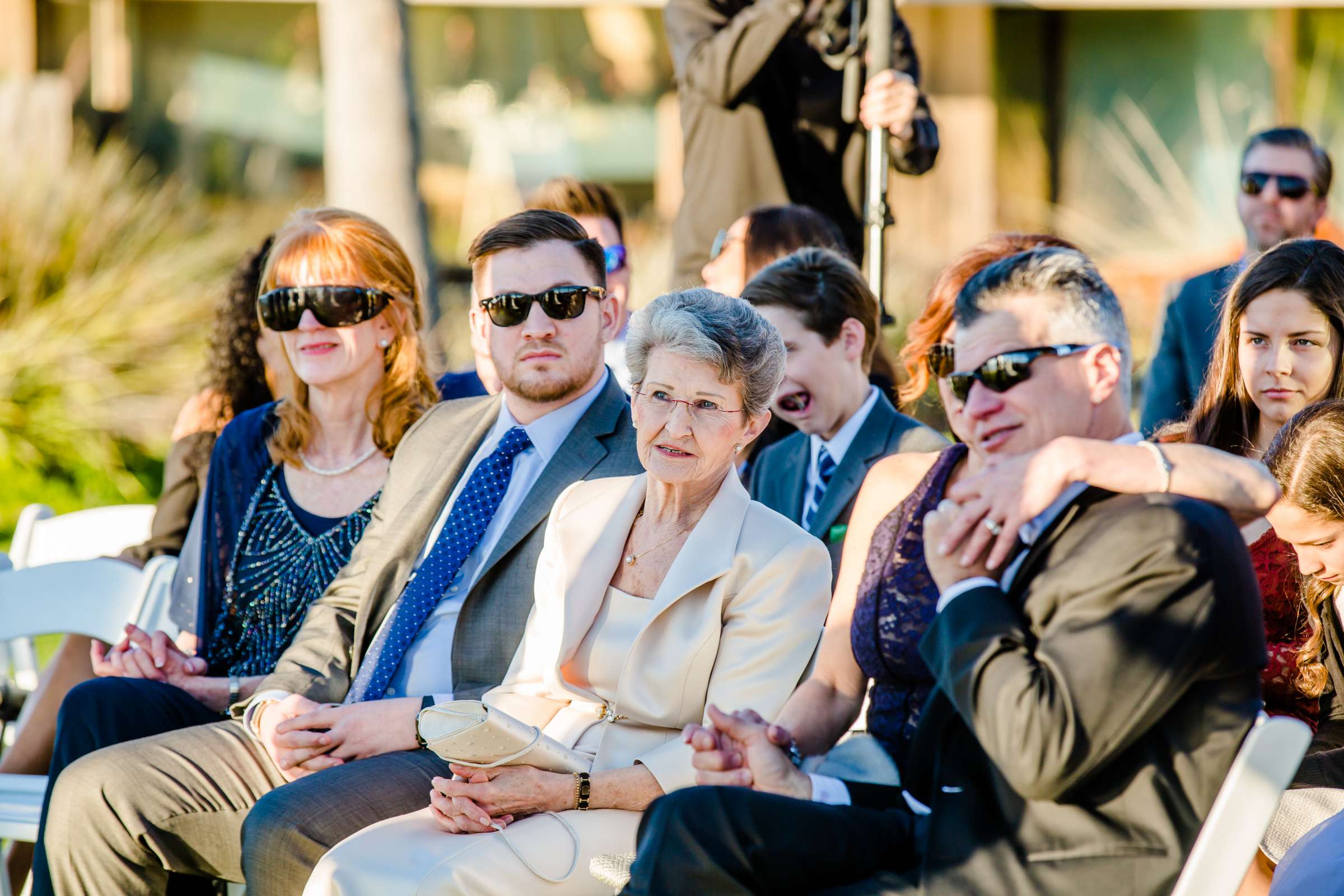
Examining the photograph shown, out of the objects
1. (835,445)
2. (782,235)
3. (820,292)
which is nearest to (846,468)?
(835,445)

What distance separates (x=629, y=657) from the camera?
9.53 feet

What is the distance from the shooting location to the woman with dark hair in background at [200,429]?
4.33m

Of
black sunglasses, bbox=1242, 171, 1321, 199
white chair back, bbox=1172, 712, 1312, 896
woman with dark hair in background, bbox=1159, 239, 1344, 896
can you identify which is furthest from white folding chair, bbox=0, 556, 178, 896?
black sunglasses, bbox=1242, 171, 1321, 199

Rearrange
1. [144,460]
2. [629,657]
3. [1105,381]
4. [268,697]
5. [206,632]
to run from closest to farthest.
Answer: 1. [1105,381]
2. [629,657]
3. [268,697]
4. [206,632]
5. [144,460]

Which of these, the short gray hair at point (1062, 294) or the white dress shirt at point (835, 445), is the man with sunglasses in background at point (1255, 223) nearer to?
the white dress shirt at point (835, 445)

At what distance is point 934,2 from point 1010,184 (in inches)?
62.0

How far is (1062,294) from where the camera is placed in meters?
2.46

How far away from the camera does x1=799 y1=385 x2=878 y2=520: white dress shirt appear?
3980 millimetres

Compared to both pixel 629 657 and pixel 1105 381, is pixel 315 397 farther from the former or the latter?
pixel 1105 381

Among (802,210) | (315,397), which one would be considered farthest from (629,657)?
(802,210)

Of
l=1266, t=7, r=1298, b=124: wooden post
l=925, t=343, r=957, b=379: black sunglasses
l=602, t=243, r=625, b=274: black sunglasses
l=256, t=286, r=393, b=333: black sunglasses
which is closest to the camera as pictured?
l=925, t=343, r=957, b=379: black sunglasses

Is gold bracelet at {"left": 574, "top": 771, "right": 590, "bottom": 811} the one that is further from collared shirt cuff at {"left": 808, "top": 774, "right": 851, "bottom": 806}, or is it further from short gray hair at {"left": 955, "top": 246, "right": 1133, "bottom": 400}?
short gray hair at {"left": 955, "top": 246, "right": 1133, "bottom": 400}

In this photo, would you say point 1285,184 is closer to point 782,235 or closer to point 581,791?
point 782,235

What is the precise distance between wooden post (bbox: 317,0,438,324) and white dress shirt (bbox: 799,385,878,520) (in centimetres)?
482
